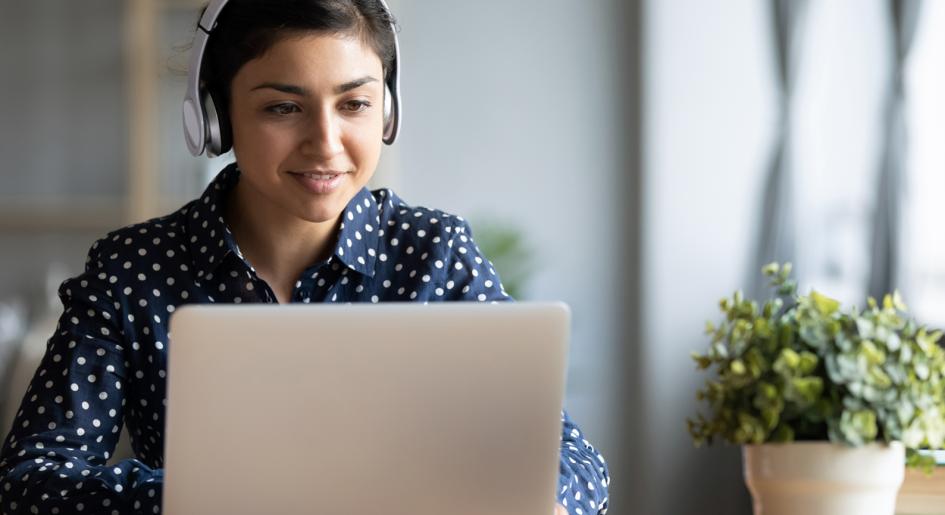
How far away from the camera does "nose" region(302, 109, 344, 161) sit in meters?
1.57

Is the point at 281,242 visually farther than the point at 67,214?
No

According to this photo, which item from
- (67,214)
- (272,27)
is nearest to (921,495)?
(272,27)

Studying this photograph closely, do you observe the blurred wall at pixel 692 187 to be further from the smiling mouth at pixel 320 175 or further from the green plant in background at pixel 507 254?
the smiling mouth at pixel 320 175

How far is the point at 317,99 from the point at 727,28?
318cm

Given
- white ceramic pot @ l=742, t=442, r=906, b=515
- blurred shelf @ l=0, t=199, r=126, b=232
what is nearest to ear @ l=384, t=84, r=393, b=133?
white ceramic pot @ l=742, t=442, r=906, b=515

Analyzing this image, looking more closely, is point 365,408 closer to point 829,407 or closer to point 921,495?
point 829,407

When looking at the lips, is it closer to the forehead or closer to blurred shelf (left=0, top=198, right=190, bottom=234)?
the forehead

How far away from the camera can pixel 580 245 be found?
15.7ft

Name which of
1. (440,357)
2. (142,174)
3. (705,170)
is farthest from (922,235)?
(440,357)

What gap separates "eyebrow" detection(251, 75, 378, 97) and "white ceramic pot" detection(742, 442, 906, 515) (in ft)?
2.23

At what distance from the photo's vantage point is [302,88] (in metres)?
1.57

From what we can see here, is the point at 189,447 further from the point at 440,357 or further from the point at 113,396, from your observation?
the point at 113,396

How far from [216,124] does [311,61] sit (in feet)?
0.63

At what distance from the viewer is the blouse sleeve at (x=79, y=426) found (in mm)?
1340
